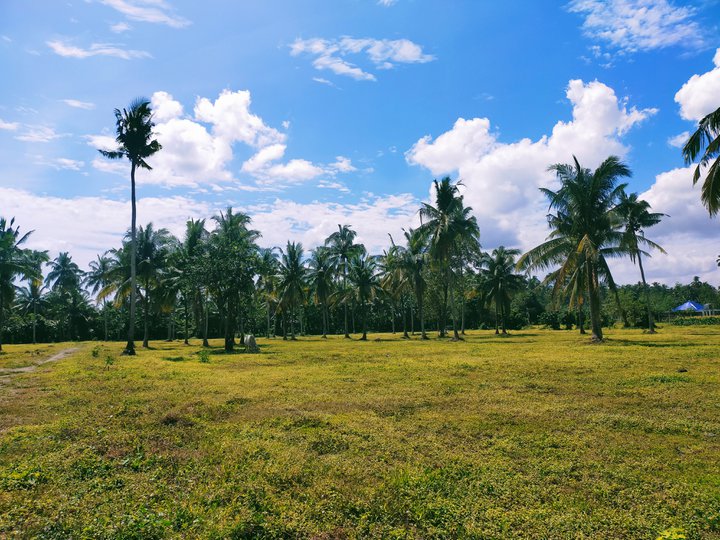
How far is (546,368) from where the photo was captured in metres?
15.3

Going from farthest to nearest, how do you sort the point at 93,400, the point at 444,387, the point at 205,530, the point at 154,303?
the point at 154,303 → the point at 444,387 → the point at 93,400 → the point at 205,530

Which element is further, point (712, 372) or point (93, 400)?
point (712, 372)

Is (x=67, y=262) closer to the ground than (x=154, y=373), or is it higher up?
higher up

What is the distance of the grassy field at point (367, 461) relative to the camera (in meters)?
4.38

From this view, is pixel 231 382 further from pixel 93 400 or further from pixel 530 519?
pixel 530 519

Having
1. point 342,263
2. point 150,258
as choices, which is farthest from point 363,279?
point 150,258

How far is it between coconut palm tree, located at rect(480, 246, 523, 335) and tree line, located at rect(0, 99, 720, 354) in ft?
0.38

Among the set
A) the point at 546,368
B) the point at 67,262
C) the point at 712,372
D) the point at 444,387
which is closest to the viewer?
the point at 444,387

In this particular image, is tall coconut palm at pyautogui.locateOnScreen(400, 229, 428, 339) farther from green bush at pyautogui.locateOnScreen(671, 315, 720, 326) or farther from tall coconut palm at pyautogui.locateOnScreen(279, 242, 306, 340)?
green bush at pyautogui.locateOnScreen(671, 315, 720, 326)

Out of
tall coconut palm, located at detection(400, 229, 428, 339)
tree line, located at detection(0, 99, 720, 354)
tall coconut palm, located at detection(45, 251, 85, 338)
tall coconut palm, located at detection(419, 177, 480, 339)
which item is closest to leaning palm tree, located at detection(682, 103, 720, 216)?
tree line, located at detection(0, 99, 720, 354)

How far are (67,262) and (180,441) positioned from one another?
64.1 m

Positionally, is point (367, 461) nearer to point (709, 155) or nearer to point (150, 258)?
point (709, 155)

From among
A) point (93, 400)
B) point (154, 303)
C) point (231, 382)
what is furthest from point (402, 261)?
point (93, 400)

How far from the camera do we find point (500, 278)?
49.5 m
